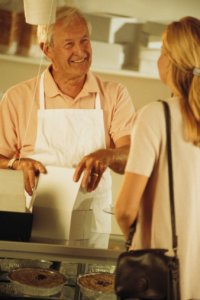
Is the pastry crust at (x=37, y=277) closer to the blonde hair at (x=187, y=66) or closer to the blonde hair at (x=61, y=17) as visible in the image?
the blonde hair at (x=187, y=66)

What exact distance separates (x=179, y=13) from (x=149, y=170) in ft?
4.94

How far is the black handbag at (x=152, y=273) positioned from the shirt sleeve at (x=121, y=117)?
0.70m

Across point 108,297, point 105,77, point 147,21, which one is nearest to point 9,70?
point 105,77

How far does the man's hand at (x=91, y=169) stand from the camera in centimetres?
126

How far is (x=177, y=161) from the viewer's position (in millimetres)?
1026

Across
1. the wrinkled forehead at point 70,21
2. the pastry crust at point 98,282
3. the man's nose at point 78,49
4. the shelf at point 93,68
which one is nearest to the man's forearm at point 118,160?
the pastry crust at point 98,282

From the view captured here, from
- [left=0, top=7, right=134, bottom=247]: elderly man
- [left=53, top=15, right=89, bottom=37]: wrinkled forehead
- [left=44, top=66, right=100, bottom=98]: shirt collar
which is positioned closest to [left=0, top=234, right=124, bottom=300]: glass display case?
[left=0, top=7, right=134, bottom=247]: elderly man

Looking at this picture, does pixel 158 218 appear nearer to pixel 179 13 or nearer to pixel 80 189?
pixel 80 189

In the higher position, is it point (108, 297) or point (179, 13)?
point (179, 13)

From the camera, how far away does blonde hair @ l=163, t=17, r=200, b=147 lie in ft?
3.37

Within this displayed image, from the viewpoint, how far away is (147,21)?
235cm

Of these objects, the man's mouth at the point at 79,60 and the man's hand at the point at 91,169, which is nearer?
the man's hand at the point at 91,169

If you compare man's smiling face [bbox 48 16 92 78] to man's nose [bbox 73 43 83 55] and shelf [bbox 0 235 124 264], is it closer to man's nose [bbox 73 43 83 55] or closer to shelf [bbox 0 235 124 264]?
man's nose [bbox 73 43 83 55]

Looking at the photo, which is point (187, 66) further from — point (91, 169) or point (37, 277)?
point (37, 277)
